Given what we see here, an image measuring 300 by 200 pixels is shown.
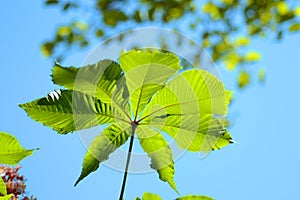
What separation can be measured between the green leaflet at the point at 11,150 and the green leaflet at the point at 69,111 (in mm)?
29

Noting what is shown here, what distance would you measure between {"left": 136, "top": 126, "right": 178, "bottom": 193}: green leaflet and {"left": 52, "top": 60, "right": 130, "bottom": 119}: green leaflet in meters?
0.04

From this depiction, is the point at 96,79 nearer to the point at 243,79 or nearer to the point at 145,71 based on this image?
the point at 145,71

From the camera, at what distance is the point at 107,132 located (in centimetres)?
38

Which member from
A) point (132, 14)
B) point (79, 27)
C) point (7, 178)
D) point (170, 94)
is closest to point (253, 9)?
point (132, 14)

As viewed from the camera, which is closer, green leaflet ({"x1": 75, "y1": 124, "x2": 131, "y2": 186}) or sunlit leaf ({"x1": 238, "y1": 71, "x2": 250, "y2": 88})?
green leaflet ({"x1": 75, "y1": 124, "x2": 131, "y2": 186})

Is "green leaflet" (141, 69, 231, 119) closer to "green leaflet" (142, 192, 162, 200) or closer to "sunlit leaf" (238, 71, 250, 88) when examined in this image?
"green leaflet" (142, 192, 162, 200)

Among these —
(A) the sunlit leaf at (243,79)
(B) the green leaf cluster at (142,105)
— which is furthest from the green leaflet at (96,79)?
(A) the sunlit leaf at (243,79)

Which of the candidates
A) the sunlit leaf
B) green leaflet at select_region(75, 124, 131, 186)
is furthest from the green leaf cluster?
the sunlit leaf

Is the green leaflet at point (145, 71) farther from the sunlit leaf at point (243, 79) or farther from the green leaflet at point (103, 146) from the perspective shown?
the sunlit leaf at point (243, 79)

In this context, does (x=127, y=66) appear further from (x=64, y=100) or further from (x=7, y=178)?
(x=7, y=178)

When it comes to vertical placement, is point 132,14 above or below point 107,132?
above

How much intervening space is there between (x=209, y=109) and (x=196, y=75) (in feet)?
0.10

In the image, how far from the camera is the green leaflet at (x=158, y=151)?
38 centimetres

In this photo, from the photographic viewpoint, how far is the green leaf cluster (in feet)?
1.19
